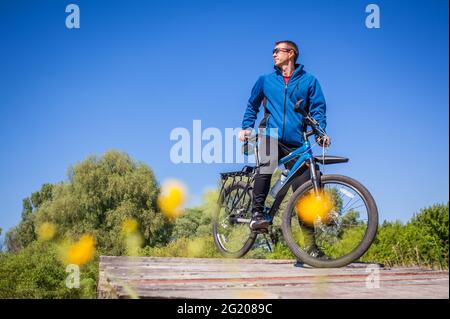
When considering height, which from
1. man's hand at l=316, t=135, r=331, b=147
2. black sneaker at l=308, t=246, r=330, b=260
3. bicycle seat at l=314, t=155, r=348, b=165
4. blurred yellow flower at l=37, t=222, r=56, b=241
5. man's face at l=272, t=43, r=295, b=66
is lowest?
A: blurred yellow flower at l=37, t=222, r=56, b=241

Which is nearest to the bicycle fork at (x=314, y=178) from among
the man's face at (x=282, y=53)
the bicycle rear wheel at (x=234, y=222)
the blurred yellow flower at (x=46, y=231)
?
the man's face at (x=282, y=53)

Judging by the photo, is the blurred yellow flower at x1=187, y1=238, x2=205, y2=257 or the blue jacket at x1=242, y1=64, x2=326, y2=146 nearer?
the blue jacket at x1=242, y1=64, x2=326, y2=146

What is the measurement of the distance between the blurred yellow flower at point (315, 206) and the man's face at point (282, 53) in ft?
4.17

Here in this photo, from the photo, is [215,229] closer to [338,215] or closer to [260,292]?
[338,215]

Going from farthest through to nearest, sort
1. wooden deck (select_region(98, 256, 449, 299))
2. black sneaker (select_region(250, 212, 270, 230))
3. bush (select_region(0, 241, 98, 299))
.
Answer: bush (select_region(0, 241, 98, 299)) < black sneaker (select_region(250, 212, 270, 230)) < wooden deck (select_region(98, 256, 449, 299))

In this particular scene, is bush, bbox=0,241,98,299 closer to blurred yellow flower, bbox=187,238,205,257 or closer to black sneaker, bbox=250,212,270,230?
blurred yellow flower, bbox=187,238,205,257

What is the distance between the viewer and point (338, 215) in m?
3.54

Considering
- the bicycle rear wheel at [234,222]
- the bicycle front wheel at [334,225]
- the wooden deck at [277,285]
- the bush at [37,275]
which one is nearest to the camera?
the wooden deck at [277,285]

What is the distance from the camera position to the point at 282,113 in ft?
12.9

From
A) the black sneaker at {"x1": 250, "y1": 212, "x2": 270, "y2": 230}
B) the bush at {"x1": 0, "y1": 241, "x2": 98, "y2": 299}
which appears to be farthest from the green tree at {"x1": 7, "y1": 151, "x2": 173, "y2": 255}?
the black sneaker at {"x1": 250, "y1": 212, "x2": 270, "y2": 230}

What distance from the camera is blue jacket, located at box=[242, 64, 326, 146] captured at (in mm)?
3908

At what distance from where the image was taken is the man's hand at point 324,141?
3711 mm

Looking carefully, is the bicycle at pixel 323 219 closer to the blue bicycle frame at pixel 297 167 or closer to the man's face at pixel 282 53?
the blue bicycle frame at pixel 297 167
